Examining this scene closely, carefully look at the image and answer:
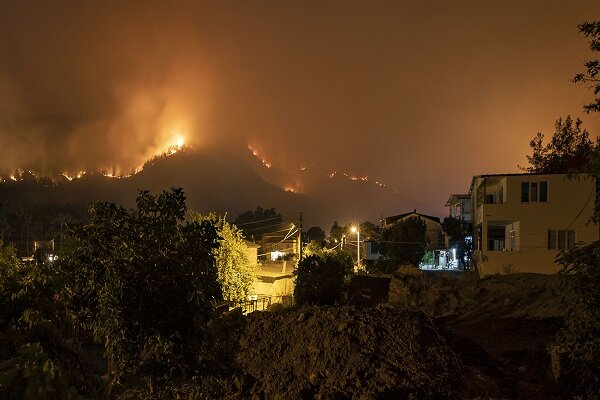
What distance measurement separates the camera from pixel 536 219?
111ft

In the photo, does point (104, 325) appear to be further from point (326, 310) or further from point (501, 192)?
point (501, 192)

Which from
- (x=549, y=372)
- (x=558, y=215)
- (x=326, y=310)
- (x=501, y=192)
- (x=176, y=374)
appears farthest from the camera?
(x=501, y=192)

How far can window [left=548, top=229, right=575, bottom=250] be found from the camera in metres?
33.4

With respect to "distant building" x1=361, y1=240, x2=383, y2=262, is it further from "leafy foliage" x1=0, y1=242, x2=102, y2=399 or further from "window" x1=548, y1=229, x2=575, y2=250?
"leafy foliage" x1=0, y1=242, x2=102, y2=399

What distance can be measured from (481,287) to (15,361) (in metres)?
29.0

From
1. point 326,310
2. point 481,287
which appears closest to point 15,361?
point 326,310

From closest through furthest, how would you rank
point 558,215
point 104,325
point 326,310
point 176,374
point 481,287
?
A: point 104,325 < point 176,374 < point 326,310 < point 481,287 < point 558,215

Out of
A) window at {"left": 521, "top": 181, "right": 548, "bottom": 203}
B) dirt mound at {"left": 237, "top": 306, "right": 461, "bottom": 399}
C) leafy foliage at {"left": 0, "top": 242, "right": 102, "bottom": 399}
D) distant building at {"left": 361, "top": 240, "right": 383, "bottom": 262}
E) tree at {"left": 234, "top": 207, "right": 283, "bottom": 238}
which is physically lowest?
dirt mound at {"left": 237, "top": 306, "right": 461, "bottom": 399}

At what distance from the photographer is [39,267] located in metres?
8.27

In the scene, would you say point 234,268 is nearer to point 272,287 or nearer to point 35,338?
point 272,287

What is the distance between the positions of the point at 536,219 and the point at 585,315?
96.7 feet

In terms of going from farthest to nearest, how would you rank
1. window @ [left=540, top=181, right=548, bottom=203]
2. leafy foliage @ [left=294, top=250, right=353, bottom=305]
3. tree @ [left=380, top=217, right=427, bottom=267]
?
tree @ [left=380, top=217, right=427, bottom=267] < window @ [left=540, top=181, right=548, bottom=203] < leafy foliage @ [left=294, top=250, right=353, bottom=305]

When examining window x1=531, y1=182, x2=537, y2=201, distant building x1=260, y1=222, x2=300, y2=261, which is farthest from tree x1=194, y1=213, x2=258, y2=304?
distant building x1=260, y1=222, x2=300, y2=261

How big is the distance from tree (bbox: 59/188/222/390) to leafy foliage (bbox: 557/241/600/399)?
16.6 feet
